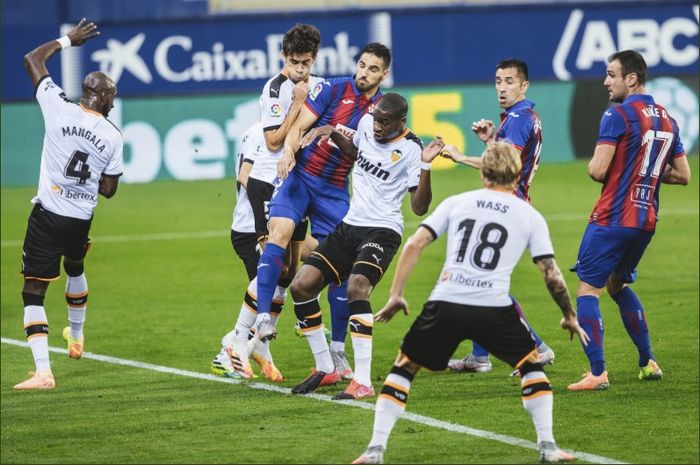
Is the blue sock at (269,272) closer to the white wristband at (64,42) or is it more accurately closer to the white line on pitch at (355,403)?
the white line on pitch at (355,403)

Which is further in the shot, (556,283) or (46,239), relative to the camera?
(46,239)

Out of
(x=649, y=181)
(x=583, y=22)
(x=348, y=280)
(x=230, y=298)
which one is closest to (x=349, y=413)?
(x=348, y=280)

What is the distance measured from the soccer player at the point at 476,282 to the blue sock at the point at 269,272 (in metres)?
2.59

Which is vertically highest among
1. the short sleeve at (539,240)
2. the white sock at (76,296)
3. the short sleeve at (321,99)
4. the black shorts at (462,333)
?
the short sleeve at (321,99)

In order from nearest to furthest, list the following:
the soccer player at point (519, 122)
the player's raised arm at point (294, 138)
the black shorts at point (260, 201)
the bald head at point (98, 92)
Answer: the soccer player at point (519, 122)
the player's raised arm at point (294, 138)
the bald head at point (98, 92)
the black shorts at point (260, 201)

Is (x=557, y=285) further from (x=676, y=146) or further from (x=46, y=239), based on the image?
(x=46, y=239)

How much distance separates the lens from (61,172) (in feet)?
35.8

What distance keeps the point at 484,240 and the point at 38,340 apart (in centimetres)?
468

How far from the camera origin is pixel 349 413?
969cm

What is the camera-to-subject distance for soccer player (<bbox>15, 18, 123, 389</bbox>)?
1084cm

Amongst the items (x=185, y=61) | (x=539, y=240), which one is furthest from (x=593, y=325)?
(x=185, y=61)

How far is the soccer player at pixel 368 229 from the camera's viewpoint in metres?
9.95

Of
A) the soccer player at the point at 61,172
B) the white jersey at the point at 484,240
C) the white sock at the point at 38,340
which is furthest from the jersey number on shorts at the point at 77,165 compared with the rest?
the white jersey at the point at 484,240

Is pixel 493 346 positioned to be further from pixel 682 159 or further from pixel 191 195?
pixel 191 195
